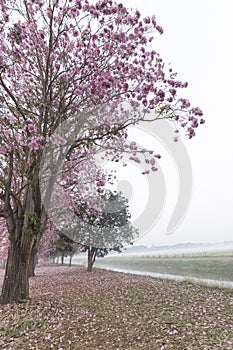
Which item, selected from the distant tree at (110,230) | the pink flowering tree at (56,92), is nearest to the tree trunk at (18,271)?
the pink flowering tree at (56,92)

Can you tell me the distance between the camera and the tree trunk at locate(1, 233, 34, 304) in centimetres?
966

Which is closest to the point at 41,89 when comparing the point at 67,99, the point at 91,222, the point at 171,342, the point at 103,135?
the point at 67,99

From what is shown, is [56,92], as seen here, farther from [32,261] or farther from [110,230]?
[110,230]

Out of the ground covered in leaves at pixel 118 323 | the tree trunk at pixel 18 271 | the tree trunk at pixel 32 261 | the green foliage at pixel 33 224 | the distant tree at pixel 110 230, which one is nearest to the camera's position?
the ground covered in leaves at pixel 118 323

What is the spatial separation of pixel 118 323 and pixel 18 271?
442cm

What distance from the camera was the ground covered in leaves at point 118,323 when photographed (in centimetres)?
619

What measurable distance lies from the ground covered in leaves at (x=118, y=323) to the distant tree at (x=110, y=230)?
1462 centimetres

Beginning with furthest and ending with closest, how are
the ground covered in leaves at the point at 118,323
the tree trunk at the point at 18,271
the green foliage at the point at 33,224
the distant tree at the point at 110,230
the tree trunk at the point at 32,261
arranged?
1. the distant tree at the point at 110,230
2. the tree trunk at the point at 32,261
3. the tree trunk at the point at 18,271
4. the green foliage at the point at 33,224
5. the ground covered in leaves at the point at 118,323

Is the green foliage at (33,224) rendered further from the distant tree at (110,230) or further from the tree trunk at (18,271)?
the distant tree at (110,230)

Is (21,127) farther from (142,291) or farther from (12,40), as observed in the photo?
(142,291)

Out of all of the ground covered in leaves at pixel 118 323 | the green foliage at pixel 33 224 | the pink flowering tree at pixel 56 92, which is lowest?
the ground covered in leaves at pixel 118 323

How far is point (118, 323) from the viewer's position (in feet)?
24.5

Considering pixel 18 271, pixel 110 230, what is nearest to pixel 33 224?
pixel 18 271

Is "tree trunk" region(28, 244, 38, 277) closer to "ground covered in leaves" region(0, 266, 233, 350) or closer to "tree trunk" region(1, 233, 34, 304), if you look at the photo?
"tree trunk" region(1, 233, 34, 304)
